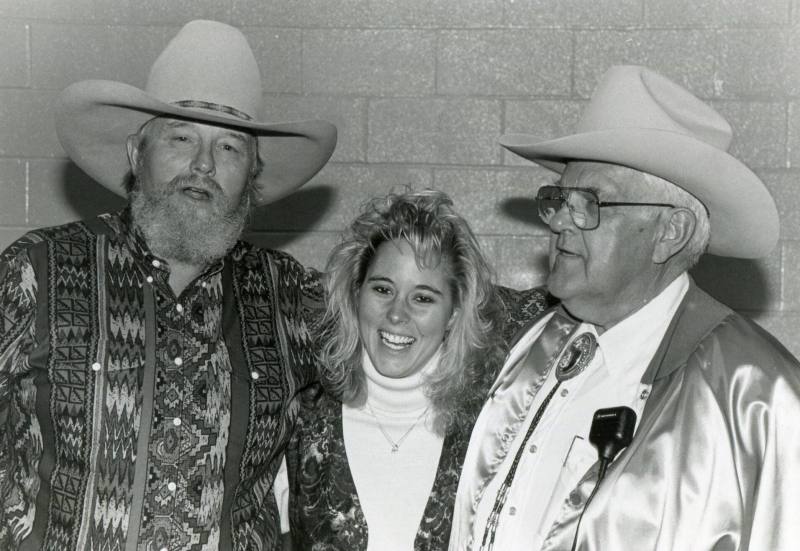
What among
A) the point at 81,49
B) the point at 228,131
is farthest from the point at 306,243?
the point at 228,131

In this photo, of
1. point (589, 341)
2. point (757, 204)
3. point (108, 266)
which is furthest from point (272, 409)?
point (757, 204)

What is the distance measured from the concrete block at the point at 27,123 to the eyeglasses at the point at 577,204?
222 cm

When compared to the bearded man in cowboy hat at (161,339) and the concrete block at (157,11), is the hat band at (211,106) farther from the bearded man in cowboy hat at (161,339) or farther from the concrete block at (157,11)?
the concrete block at (157,11)

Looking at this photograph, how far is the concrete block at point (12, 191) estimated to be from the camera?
3984 mm

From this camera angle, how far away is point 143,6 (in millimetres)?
3959

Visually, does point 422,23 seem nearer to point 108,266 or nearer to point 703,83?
point 703,83

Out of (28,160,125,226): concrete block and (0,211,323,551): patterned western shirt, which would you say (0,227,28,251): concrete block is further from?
(0,211,323,551): patterned western shirt

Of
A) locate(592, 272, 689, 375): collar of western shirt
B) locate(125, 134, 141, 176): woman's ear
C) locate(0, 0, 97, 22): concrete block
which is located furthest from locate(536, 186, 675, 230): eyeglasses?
locate(0, 0, 97, 22): concrete block

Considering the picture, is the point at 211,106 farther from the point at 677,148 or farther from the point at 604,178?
the point at 677,148

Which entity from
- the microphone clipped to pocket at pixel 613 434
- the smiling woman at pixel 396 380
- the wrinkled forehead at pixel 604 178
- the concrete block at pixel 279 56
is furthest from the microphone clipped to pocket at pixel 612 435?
the concrete block at pixel 279 56

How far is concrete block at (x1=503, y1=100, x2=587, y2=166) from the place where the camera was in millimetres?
3928

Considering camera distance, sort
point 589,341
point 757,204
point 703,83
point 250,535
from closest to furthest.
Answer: point 757,204
point 589,341
point 250,535
point 703,83

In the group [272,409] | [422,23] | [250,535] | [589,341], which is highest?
[422,23]

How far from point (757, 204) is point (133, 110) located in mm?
1635
